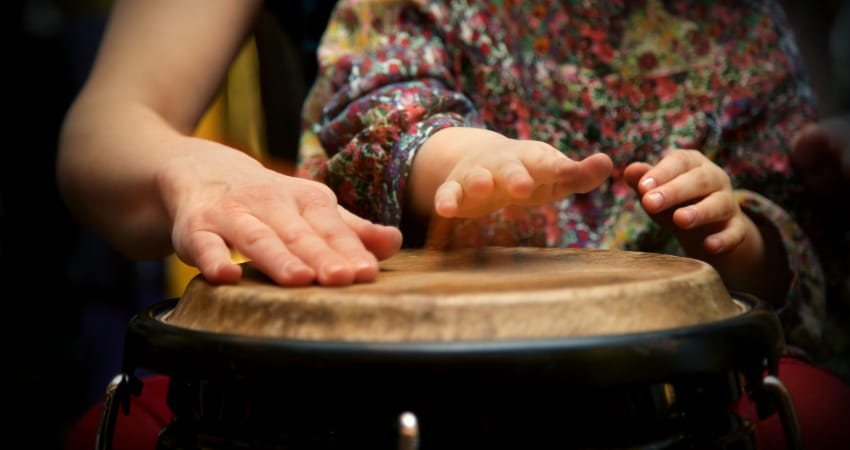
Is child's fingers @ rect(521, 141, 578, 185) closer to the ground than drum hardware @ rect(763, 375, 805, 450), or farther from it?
farther from it

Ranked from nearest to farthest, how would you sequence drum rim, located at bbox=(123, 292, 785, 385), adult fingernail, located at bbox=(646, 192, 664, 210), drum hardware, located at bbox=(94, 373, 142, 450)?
drum rim, located at bbox=(123, 292, 785, 385) < drum hardware, located at bbox=(94, 373, 142, 450) < adult fingernail, located at bbox=(646, 192, 664, 210)

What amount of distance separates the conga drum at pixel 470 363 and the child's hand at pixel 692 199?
0.64 ft

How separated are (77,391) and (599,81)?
4.01 feet

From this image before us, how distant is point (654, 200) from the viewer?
613mm

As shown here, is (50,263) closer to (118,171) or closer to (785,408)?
(118,171)

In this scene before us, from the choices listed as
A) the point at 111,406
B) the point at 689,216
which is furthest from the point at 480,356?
the point at 689,216

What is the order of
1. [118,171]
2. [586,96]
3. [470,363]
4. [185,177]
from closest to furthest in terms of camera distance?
[470,363]
[185,177]
[118,171]
[586,96]

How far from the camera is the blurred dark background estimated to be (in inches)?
59.1

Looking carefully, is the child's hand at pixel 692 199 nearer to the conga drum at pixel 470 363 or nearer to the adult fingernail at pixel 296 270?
the conga drum at pixel 470 363

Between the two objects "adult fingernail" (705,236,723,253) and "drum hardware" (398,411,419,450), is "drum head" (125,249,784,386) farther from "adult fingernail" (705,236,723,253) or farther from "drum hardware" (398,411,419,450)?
"adult fingernail" (705,236,723,253)

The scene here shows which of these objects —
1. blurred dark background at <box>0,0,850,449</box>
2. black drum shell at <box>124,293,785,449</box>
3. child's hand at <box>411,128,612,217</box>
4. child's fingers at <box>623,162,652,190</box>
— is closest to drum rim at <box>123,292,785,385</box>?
black drum shell at <box>124,293,785,449</box>

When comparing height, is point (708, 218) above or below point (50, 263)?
above

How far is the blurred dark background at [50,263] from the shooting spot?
4.92 ft

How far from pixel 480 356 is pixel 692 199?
39 cm
